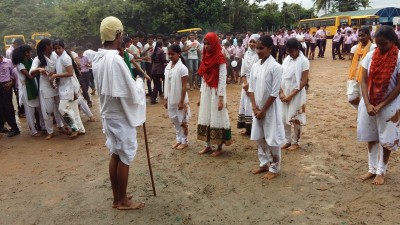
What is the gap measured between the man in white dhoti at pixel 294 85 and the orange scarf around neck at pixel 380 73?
119 cm

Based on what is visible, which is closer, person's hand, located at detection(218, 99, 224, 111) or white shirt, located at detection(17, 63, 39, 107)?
person's hand, located at detection(218, 99, 224, 111)

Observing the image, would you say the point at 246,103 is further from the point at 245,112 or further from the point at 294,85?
the point at 294,85

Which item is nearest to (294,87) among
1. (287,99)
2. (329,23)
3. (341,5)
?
(287,99)

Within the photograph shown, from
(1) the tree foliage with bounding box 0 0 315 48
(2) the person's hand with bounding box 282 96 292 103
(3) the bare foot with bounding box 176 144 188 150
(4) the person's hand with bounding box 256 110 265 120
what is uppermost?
(1) the tree foliage with bounding box 0 0 315 48

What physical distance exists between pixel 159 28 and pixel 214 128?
77.8ft

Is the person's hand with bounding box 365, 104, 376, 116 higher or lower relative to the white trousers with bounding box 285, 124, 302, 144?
higher

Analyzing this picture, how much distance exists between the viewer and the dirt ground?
344cm

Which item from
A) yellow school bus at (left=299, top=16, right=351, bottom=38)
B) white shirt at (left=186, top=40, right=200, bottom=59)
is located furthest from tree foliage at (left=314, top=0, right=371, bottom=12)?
white shirt at (left=186, top=40, right=200, bottom=59)

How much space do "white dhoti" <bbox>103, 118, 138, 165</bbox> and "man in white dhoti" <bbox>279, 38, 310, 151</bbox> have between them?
2.64 metres

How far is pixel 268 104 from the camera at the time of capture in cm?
403

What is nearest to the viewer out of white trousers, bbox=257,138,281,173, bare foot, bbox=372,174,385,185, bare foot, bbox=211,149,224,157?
bare foot, bbox=372,174,385,185

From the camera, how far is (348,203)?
139 inches

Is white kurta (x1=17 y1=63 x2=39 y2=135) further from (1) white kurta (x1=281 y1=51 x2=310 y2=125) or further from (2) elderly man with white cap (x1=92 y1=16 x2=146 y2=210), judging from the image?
(1) white kurta (x1=281 y1=51 x2=310 y2=125)

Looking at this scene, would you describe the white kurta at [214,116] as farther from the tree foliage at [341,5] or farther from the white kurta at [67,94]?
the tree foliage at [341,5]
